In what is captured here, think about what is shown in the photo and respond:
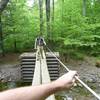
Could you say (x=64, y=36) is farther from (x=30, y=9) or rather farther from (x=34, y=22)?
(x=30, y=9)

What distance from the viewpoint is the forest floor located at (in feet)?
37.3

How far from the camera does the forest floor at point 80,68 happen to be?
11367 mm

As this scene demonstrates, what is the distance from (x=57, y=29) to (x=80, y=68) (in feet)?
7.77

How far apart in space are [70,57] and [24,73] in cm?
397

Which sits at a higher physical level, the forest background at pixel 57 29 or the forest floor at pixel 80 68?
the forest background at pixel 57 29

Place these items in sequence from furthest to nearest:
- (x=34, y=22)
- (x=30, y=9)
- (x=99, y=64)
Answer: (x=30, y=9)
(x=34, y=22)
(x=99, y=64)

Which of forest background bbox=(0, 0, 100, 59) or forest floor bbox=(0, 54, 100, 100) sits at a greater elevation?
forest background bbox=(0, 0, 100, 59)

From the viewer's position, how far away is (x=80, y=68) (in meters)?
13.1

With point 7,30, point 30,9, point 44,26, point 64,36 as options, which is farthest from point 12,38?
point 30,9

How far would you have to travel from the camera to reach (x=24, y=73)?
434 inches

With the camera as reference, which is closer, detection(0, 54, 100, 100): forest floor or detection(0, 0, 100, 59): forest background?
detection(0, 54, 100, 100): forest floor

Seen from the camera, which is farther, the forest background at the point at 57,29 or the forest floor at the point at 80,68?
the forest background at the point at 57,29

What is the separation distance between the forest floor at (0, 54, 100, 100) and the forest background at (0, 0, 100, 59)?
0.55m

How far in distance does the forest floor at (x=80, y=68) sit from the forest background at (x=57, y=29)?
0.55m
